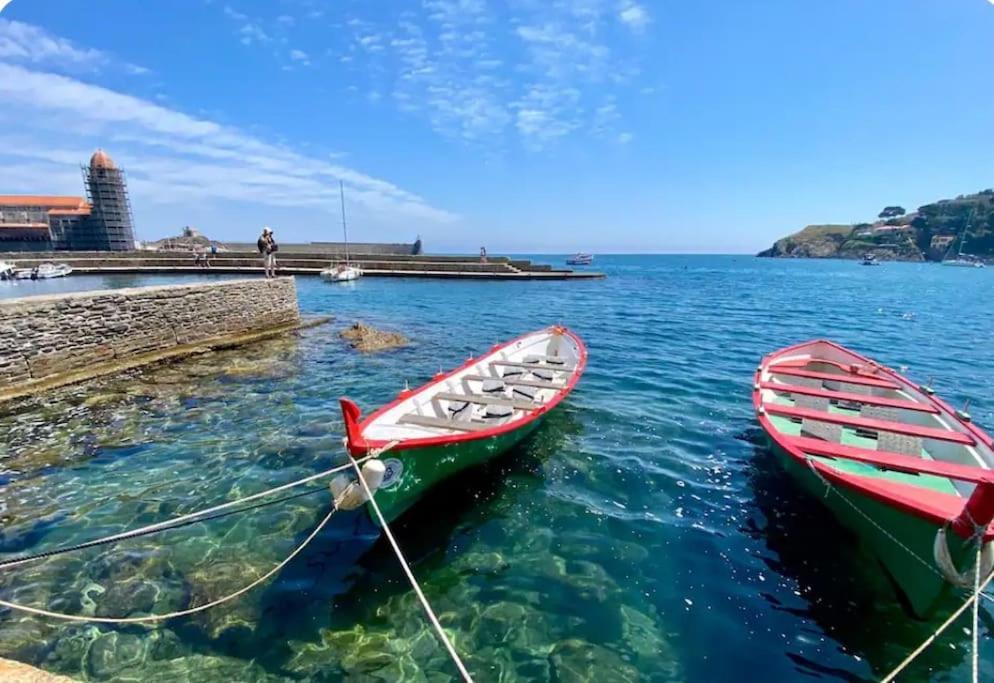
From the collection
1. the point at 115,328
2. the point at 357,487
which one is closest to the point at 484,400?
the point at 357,487

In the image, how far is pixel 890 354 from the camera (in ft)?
60.0

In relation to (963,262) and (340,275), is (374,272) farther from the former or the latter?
(963,262)

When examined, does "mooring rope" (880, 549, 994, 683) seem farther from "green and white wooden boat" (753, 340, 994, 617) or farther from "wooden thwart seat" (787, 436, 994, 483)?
"wooden thwart seat" (787, 436, 994, 483)

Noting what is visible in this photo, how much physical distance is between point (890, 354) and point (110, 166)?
334 ft

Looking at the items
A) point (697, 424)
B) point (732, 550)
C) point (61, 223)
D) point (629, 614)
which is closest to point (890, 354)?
point (697, 424)

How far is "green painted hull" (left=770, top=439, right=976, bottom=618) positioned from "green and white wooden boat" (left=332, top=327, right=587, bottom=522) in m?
4.42

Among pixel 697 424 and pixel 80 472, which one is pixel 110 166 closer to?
pixel 80 472

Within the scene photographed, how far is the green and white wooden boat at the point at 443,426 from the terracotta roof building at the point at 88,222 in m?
91.5

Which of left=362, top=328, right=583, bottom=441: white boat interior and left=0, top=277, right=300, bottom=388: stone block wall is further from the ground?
left=0, top=277, right=300, bottom=388: stone block wall


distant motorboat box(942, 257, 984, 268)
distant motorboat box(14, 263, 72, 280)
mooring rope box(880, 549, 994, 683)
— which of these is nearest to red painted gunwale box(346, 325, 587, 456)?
mooring rope box(880, 549, 994, 683)

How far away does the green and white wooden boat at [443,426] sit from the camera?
5125 millimetres

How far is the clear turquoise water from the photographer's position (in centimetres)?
442

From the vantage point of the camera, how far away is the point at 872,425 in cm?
654

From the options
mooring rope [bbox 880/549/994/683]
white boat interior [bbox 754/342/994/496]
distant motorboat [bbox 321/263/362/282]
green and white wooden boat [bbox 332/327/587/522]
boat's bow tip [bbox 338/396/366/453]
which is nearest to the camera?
mooring rope [bbox 880/549/994/683]
